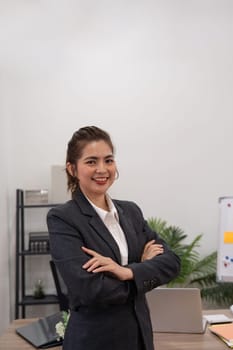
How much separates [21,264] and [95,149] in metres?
2.59

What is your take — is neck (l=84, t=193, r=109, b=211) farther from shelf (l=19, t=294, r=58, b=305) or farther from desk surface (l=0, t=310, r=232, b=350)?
shelf (l=19, t=294, r=58, b=305)

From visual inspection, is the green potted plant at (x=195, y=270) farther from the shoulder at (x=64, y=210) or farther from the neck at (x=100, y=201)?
the shoulder at (x=64, y=210)

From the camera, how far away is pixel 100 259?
1.51 m

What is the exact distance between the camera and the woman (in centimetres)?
149

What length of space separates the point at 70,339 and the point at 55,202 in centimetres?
230

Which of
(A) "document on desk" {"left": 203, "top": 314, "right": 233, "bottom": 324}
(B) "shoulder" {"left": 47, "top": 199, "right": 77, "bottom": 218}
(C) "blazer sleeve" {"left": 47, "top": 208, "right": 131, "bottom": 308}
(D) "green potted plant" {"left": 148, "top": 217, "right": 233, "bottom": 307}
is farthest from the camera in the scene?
(D) "green potted plant" {"left": 148, "top": 217, "right": 233, "bottom": 307}

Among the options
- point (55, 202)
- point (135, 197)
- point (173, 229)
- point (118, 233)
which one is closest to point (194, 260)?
point (173, 229)

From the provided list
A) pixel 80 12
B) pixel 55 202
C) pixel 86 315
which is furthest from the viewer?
pixel 80 12

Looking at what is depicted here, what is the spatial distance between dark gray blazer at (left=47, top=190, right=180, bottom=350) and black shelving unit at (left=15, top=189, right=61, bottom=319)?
2.18 meters

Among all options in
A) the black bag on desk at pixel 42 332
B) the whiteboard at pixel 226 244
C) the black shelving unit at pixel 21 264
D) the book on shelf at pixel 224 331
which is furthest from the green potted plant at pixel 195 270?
the black bag on desk at pixel 42 332

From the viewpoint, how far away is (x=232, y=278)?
288cm

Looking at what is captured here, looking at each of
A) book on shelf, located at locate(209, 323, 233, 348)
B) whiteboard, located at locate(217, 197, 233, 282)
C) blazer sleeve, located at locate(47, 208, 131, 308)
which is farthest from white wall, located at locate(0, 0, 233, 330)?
blazer sleeve, located at locate(47, 208, 131, 308)

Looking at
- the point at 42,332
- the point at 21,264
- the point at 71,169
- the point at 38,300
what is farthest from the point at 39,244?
the point at 71,169

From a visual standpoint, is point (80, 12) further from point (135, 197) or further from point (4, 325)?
point (4, 325)
